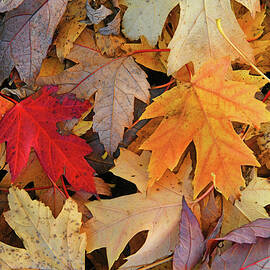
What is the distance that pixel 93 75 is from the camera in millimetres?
1070

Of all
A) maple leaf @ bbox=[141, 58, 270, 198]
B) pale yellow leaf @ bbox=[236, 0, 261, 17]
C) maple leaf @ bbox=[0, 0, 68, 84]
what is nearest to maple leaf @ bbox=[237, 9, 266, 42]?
pale yellow leaf @ bbox=[236, 0, 261, 17]

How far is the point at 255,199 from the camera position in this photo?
102cm

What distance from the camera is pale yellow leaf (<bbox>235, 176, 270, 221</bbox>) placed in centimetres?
100

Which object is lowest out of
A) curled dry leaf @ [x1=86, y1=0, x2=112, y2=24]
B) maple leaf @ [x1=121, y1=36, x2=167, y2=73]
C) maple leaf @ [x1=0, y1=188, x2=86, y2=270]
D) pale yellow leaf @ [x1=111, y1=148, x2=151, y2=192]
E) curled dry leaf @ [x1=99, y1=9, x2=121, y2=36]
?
maple leaf @ [x1=0, y1=188, x2=86, y2=270]

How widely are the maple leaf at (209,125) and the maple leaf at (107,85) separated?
0.35 feet

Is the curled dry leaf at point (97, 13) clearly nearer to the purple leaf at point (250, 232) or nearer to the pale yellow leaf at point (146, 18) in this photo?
the pale yellow leaf at point (146, 18)

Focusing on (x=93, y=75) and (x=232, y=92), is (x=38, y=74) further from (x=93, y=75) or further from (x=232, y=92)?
(x=232, y=92)

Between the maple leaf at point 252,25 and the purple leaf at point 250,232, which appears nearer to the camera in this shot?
the purple leaf at point 250,232

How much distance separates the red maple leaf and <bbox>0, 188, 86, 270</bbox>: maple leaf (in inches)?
3.3

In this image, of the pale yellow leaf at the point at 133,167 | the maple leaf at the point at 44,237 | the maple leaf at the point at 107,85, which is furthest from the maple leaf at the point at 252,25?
the maple leaf at the point at 44,237

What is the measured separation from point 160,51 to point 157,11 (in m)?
0.14

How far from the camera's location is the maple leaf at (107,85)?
3.36 ft

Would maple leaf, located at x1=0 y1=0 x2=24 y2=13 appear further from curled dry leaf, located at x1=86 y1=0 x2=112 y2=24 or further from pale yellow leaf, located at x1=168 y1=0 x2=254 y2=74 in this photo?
pale yellow leaf, located at x1=168 y1=0 x2=254 y2=74

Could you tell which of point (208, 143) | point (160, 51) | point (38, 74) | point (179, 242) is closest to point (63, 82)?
point (38, 74)
